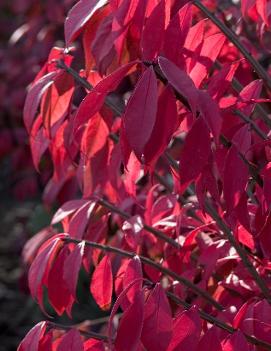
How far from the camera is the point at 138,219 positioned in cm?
151

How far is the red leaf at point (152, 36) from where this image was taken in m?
1.12

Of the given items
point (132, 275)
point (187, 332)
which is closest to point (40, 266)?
point (132, 275)

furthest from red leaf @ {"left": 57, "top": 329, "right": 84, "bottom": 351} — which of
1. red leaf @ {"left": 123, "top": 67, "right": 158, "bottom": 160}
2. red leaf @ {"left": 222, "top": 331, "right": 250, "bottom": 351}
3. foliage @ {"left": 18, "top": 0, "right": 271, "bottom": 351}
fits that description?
red leaf @ {"left": 123, "top": 67, "right": 158, "bottom": 160}

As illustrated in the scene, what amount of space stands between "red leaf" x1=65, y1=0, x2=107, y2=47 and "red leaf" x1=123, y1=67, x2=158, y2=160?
0.16m

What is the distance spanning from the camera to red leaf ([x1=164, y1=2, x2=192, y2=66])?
1176mm

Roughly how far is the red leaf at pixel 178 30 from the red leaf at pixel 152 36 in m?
0.05

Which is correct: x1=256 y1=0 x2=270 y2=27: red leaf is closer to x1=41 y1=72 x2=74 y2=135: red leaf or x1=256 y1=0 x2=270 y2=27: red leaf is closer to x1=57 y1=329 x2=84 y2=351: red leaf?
x1=41 y1=72 x2=74 y2=135: red leaf

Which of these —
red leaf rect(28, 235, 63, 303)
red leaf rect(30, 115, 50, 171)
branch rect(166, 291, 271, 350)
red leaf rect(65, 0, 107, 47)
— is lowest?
branch rect(166, 291, 271, 350)

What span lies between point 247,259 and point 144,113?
470 mm

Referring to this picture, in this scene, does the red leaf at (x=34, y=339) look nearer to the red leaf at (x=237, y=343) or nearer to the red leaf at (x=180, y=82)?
the red leaf at (x=237, y=343)

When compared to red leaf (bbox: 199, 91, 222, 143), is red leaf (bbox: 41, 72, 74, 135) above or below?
above

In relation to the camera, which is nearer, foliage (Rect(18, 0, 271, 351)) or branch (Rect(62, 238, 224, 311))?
foliage (Rect(18, 0, 271, 351))

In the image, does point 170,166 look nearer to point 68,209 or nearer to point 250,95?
point 250,95

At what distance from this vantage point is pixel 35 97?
138 centimetres
